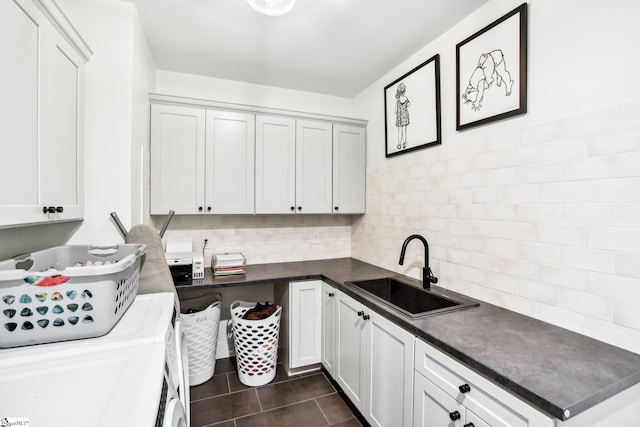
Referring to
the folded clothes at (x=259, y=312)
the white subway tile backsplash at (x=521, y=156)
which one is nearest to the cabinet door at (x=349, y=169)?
the folded clothes at (x=259, y=312)

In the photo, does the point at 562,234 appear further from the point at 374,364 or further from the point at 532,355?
the point at 374,364

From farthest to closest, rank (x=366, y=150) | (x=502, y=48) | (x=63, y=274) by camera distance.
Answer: (x=366, y=150)
(x=502, y=48)
(x=63, y=274)

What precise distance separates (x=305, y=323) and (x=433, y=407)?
126cm

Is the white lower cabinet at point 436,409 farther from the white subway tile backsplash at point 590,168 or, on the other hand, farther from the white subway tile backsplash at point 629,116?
the white subway tile backsplash at point 629,116

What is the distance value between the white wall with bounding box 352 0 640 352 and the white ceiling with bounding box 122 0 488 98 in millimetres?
288

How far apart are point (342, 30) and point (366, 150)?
3.85 feet

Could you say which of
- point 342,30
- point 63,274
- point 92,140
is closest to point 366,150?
point 342,30

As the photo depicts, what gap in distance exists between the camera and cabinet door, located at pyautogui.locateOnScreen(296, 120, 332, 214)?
2.69 m

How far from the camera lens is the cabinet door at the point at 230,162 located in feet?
7.91

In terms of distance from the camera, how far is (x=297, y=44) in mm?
2145

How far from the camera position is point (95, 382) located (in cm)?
83

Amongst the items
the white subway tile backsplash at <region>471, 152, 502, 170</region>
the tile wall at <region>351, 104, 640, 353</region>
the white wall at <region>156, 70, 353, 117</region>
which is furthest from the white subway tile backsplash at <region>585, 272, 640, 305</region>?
the white wall at <region>156, 70, 353, 117</region>

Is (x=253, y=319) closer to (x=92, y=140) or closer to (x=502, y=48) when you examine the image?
(x=92, y=140)

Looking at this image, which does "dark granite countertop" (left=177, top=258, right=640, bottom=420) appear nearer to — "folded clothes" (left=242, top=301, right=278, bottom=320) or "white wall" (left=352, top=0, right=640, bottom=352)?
"white wall" (left=352, top=0, right=640, bottom=352)
